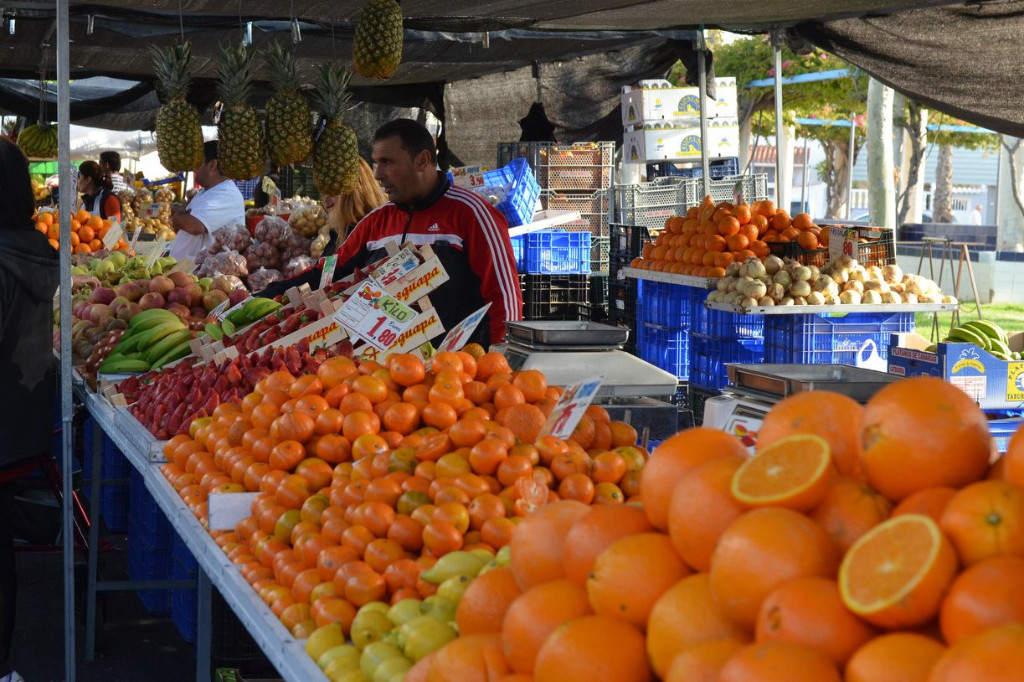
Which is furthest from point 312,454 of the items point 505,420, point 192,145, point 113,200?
point 113,200

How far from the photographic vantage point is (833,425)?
1.51 metres

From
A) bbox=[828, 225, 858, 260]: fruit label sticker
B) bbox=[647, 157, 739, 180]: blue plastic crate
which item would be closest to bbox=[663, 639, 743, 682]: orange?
bbox=[828, 225, 858, 260]: fruit label sticker

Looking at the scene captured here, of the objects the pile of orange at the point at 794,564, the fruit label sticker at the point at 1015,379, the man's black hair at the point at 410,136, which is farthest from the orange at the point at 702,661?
the fruit label sticker at the point at 1015,379

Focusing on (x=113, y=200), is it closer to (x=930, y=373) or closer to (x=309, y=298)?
(x=309, y=298)

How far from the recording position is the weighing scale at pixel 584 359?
334cm

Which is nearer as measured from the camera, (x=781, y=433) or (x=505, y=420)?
(x=781, y=433)

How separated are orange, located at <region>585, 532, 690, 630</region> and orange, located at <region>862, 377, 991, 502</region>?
294mm

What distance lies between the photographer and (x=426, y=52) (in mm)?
8336

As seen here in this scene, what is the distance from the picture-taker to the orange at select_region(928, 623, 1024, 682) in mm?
1014

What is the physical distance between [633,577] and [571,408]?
3.24 ft

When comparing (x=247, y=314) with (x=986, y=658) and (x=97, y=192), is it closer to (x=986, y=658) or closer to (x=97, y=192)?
(x=986, y=658)

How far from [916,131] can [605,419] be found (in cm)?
1959

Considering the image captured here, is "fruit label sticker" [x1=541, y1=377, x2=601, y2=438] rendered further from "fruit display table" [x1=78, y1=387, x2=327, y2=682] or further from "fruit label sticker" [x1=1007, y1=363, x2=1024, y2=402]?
"fruit label sticker" [x1=1007, y1=363, x2=1024, y2=402]

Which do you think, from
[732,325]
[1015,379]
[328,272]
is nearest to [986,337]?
[1015,379]
